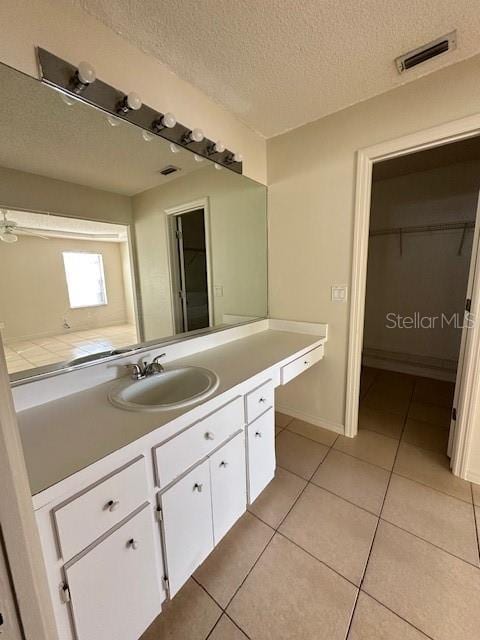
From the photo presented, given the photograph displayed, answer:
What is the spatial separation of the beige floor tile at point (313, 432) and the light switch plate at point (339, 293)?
1068 millimetres

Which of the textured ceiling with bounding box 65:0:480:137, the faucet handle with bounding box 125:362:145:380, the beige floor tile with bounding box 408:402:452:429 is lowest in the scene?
the beige floor tile with bounding box 408:402:452:429

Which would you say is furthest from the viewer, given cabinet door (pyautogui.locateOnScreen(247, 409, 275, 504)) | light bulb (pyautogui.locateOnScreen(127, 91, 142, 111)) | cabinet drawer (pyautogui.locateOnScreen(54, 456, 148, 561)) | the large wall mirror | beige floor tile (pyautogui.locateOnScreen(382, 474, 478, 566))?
cabinet door (pyautogui.locateOnScreen(247, 409, 275, 504))

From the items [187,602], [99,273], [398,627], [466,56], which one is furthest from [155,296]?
[466,56]

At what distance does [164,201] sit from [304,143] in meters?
1.13

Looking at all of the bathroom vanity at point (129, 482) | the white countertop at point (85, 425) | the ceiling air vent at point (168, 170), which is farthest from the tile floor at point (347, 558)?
the ceiling air vent at point (168, 170)

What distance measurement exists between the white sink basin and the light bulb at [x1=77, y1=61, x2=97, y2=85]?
4.04ft

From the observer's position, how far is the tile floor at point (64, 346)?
42.3 inches

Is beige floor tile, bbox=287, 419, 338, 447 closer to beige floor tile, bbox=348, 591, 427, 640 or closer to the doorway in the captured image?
beige floor tile, bbox=348, 591, 427, 640

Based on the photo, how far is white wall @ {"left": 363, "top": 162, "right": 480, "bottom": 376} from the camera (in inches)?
109

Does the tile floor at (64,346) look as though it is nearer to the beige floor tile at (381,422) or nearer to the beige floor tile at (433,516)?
the beige floor tile at (433,516)

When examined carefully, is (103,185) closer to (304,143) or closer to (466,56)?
(304,143)

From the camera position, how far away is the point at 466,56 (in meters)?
1.35

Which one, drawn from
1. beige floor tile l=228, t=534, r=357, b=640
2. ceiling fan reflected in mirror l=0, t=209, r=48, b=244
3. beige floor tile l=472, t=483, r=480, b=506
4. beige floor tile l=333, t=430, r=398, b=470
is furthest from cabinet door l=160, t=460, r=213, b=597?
beige floor tile l=472, t=483, r=480, b=506

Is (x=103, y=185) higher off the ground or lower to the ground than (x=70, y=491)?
higher
